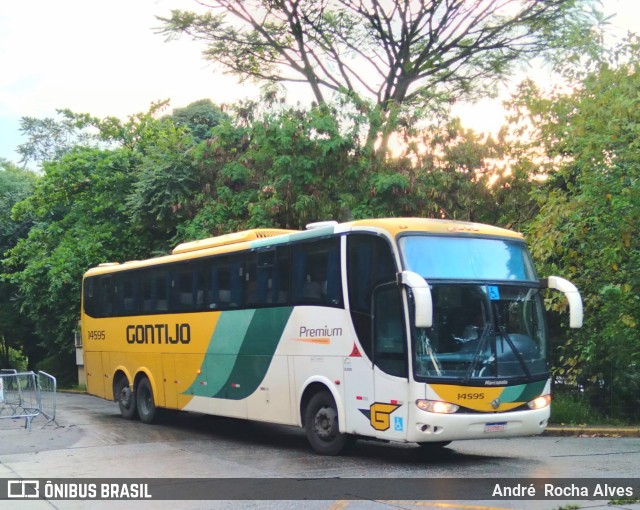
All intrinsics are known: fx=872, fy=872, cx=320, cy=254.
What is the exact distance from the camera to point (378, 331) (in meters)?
11.9

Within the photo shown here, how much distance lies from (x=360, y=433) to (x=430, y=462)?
3.53 ft

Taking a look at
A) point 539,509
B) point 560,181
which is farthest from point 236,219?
point 539,509

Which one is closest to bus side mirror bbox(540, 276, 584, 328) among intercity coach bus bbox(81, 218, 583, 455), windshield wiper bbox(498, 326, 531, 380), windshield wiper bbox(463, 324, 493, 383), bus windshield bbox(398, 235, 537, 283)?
intercity coach bus bbox(81, 218, 583, 455)

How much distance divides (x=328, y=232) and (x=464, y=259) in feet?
7.31

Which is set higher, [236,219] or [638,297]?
[236,219]

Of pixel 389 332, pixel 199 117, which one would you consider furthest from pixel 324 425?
pixel 199 117

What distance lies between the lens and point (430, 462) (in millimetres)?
12250

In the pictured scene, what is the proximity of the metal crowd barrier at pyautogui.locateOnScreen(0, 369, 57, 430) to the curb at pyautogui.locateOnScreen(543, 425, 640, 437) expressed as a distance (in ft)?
33.0

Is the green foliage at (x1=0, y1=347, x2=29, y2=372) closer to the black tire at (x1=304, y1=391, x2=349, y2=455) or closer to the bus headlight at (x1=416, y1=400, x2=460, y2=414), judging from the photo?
the black tire at (x1=304, y1=391, x2=349, y2=455)

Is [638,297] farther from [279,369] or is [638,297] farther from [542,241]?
[279,369]

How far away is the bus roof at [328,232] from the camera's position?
12.1 metres

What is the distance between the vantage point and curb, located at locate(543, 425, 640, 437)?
51.9 feet

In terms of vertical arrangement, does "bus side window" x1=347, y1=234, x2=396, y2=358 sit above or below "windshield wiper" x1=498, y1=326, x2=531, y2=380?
above

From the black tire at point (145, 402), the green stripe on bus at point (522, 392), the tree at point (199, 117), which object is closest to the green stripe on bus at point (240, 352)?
the black tire at point (145, 402)
